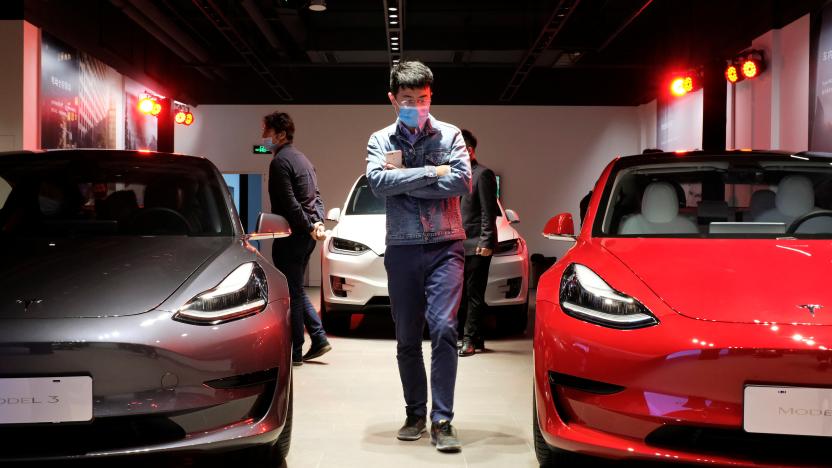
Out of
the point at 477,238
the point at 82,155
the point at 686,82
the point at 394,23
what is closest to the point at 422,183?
the point at 82,155

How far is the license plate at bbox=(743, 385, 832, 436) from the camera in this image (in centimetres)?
207

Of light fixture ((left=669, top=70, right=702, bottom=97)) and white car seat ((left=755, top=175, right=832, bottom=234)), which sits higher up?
light fixture ((left=669, top=70, right=702, bottom=97))

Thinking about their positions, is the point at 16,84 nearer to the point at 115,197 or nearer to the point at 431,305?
the point at 115,197

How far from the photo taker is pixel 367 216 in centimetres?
684

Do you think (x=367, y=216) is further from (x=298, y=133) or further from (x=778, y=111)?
(x=298, y=133)

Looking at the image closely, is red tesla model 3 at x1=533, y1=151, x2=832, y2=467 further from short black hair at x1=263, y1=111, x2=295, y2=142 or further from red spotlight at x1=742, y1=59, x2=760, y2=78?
red spotlight at x1=742, y1=59, x2=760, y2=78

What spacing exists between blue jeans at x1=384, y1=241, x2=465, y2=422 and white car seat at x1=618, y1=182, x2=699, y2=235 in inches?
26.7

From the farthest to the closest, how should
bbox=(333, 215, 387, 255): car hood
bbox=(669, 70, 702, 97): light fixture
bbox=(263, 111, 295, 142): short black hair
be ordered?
bbox=(669, 70, 702, 97): light fixture → bbox=(333, 215, 387, 255): car hood → bbox=(263, 111, 295, 142): short black hair

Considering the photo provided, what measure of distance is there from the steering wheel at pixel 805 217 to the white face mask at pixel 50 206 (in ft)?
9.09

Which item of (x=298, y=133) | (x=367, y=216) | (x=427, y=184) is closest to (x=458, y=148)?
(x=427, y=184)

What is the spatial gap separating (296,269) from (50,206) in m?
2.09

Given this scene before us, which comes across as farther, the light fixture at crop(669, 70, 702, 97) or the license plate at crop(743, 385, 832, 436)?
the light fixture at crop(669, 70, 702, 97)

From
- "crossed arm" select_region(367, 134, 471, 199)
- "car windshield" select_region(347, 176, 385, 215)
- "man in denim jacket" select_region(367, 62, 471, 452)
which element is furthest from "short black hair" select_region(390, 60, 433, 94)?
"car windshield" select_region(347, 176, 385, 215)

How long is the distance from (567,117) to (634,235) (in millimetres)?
12567
